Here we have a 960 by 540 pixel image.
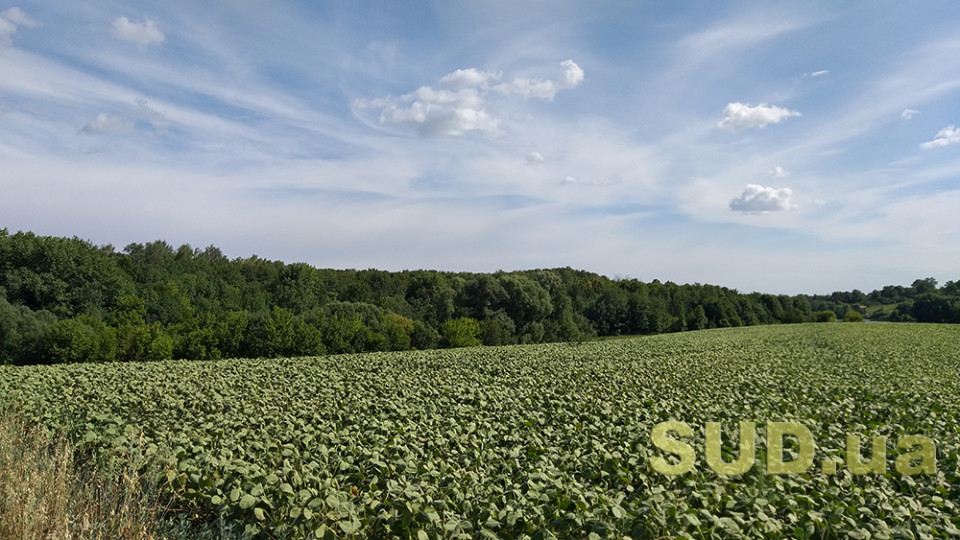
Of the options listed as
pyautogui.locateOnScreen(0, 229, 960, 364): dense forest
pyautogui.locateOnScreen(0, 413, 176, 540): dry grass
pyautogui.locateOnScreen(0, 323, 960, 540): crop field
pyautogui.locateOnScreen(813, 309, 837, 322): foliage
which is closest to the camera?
pyautogui.locateOnScreen(0, 413, 176, 540): dry grass

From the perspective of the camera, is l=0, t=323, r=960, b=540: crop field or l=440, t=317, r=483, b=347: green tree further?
l=440, t=317, r=483, b=347: green tree

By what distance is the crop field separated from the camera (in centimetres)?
398

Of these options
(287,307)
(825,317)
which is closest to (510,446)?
(287,307)

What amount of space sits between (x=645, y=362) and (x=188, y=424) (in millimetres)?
11146

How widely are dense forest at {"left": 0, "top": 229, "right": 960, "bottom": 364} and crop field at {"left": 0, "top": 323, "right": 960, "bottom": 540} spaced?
9.61 m

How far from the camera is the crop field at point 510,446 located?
3979 millimetres

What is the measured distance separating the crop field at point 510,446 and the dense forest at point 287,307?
9.61 meters

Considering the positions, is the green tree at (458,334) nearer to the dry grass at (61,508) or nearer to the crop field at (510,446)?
the crop field at (510,446)

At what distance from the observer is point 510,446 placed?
6227 millimetres

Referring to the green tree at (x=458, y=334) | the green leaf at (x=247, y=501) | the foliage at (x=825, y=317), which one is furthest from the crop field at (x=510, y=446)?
the foliage at (x=825, y=317)

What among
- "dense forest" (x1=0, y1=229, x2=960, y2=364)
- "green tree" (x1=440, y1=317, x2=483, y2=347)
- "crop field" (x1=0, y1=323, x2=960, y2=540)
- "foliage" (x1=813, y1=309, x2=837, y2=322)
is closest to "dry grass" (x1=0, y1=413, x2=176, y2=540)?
"crop field" (x1=0, y1=323, x2=960, y2=540)

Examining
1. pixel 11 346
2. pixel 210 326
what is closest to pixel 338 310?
pixel 210 326

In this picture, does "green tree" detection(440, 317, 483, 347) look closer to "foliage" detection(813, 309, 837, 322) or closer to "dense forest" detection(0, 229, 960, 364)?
"dense forest" detection(0, 229, 960, 364)

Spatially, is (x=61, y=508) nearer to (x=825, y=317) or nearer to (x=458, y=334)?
(x=458, y=334)
